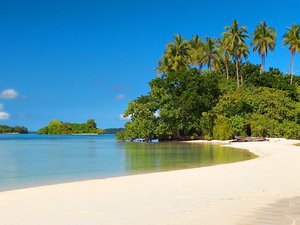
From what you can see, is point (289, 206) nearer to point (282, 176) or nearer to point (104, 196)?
point (104, 196)

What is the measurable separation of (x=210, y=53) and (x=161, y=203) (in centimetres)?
6044

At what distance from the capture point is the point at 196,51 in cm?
6956

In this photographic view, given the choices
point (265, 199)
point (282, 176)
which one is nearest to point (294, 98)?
point (282, 176)

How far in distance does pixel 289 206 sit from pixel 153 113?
156 ft

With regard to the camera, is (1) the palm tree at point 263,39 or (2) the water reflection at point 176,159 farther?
(1) the palm tree at point 263,39

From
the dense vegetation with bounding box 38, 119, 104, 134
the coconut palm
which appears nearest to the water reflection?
the coconut palm

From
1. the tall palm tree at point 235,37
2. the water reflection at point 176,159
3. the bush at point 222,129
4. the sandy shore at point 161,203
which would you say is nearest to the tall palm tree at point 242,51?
the tall palm tree at point 235,37

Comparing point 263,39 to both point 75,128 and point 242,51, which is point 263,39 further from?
point 75,128

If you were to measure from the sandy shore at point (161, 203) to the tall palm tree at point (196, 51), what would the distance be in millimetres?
56489

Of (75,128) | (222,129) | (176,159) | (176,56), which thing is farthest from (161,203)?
(75,128)

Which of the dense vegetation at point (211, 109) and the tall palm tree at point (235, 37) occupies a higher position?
the tall palm tree at point (235, 37)

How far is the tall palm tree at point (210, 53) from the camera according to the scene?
2645 inches

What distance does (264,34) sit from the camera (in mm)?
67938

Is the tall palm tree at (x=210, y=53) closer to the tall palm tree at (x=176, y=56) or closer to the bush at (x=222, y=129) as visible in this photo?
the tall palm tree at (x=176, y=56)
